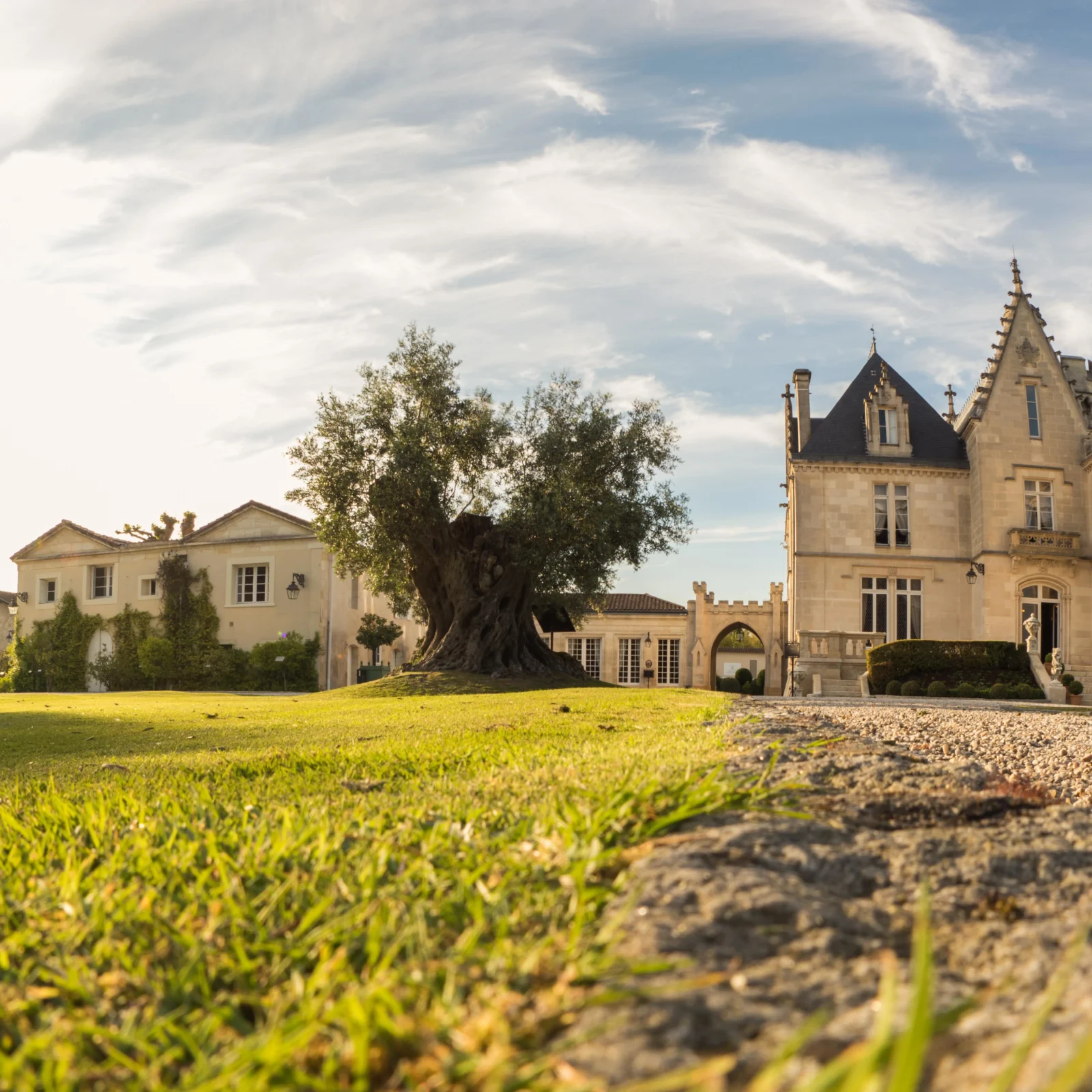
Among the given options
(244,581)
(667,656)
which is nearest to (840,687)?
(244,581)

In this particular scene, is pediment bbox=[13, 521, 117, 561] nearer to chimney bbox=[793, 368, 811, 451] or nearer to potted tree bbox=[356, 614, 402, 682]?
potted tree bbox=[356, 614, 402, 682]

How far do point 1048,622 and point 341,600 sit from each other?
84.4 ft

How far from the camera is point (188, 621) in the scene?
38062 millimetres

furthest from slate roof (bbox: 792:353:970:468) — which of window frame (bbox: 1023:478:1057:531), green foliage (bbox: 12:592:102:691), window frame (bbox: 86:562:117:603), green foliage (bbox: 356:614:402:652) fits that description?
green foliage (bbox: 12:592:102:691)

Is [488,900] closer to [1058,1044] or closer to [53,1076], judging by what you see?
[53,1076]

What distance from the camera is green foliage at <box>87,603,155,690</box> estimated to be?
38438mm

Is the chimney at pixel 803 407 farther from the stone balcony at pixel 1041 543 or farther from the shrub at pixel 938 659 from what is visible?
the shrub at pixel 938 659

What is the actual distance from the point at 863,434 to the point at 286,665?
76.8 ft

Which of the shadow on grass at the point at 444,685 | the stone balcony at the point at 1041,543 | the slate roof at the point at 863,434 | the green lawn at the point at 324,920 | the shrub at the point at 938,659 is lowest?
the shadow on grass at the point at 444,685

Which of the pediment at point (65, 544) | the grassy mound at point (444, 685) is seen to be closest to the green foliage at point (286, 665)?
the pediment at point (65, 544)

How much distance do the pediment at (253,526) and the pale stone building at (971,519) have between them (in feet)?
62.3

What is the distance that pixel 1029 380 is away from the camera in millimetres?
36344

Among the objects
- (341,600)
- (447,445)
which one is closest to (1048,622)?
(447,445)

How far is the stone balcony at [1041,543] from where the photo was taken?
112ft
